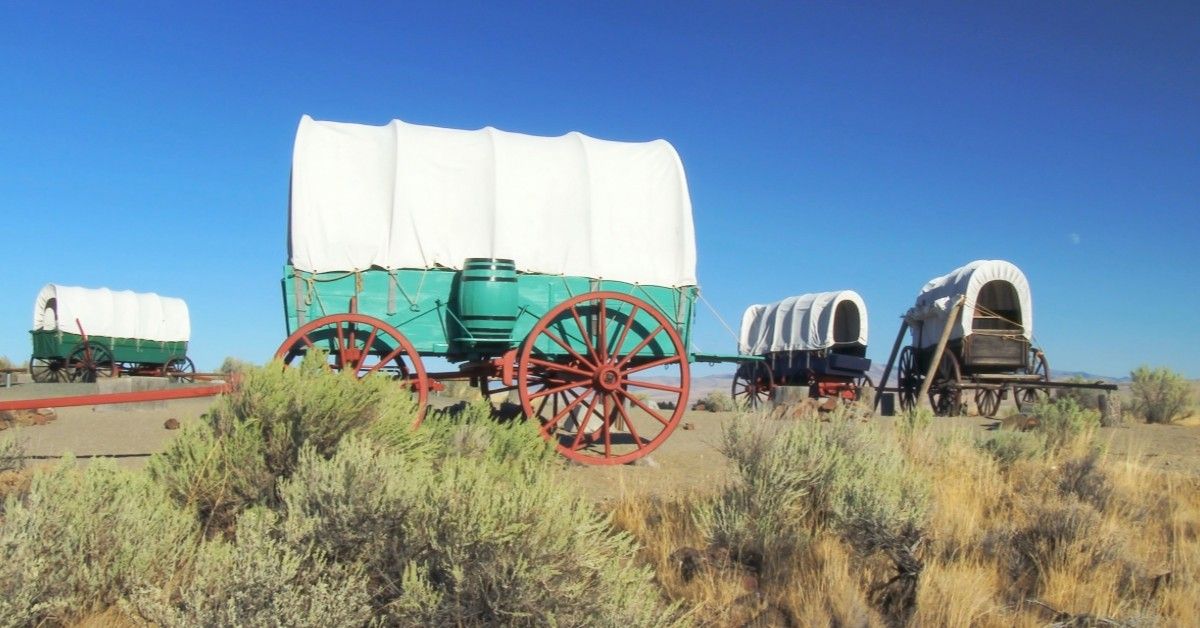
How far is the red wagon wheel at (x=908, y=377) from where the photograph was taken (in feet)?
52.8

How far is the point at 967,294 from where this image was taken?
45.8 ft

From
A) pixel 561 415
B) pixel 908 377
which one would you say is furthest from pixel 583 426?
pixel 908 377

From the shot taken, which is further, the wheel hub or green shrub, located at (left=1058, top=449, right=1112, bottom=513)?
the wheel hub

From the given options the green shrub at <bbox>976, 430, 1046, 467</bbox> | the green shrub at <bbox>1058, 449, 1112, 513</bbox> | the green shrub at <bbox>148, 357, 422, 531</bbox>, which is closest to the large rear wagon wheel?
the green shrub at <bbox>148, 357, 422, 531</bbox>

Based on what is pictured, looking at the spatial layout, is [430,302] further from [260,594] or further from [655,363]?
[260,594]

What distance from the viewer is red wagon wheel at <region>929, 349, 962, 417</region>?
1416 centimetres

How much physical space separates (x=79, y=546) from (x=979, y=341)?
45.9 feet

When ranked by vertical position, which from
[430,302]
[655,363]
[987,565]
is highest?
[430,302]

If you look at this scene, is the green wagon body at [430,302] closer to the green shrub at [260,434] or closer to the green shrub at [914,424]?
the green shrub at [914,424]

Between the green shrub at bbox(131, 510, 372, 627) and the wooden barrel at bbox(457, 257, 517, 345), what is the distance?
14.0 feet

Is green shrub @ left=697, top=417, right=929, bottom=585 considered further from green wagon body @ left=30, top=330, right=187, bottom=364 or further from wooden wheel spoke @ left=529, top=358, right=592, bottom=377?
green wagon body @ left=30, top=330, right=187, bottom=364

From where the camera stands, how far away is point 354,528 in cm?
299

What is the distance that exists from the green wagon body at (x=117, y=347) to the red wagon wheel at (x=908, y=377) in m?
19.1

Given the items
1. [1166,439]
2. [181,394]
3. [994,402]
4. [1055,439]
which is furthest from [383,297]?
[994,402]
